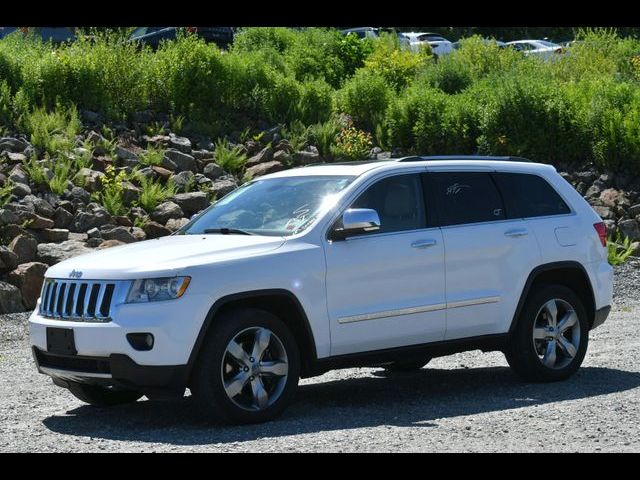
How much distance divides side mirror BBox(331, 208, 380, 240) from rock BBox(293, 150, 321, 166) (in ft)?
32.0

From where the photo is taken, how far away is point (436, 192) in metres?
9.35

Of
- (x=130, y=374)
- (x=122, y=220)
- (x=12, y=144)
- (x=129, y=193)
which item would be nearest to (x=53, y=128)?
(x=12, y=144)

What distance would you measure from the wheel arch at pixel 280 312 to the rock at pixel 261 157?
989cm

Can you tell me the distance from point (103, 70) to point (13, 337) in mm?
7435

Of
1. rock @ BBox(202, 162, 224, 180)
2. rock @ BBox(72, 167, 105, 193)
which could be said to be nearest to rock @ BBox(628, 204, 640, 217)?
rock @ BBox(202, 162, 224, 180)

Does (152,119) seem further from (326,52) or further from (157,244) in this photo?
(157,244)

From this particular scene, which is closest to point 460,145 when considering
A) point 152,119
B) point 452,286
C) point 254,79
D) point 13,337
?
point 254,79

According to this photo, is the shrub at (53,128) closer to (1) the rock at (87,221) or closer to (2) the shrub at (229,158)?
(1) the rock at (87,221)

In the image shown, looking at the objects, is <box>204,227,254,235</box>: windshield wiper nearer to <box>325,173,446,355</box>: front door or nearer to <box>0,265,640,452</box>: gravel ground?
<box>325,173,446,355</box>: front door

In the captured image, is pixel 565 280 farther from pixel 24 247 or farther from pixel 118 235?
pixel 24 247

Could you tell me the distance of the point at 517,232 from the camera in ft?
31.5

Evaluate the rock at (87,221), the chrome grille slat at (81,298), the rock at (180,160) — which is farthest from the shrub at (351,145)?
the chrome grille slat at (81,298)

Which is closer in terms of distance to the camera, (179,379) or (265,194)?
(179,379)

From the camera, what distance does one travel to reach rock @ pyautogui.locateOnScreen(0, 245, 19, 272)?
14.1 m
